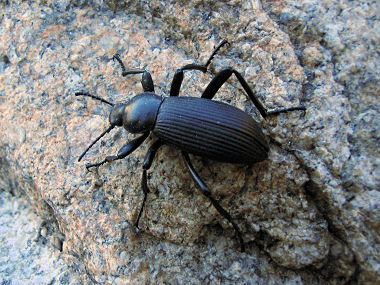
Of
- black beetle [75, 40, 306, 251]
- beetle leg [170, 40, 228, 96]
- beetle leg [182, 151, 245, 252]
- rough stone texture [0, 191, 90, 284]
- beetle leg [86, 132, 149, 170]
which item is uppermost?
beetle leg [170, 40, 228, 96]

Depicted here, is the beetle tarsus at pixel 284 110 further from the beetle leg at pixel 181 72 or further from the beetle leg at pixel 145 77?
the beetle leg at pixel 145 77

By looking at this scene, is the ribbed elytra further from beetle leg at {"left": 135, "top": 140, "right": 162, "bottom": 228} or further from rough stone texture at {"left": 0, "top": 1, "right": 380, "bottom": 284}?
rough stone texture at {"left": 0, "top": 1, "right": 380, "bottom": 284}

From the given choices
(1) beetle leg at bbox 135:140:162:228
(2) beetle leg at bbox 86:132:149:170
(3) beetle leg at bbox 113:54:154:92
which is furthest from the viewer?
(3) beetle leg at bbox 113:54:154:92

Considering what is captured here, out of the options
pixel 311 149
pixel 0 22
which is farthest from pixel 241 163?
pixel 0 22

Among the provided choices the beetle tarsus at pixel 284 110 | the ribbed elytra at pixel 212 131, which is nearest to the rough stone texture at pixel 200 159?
the beetle tarsus at pixel 284 110

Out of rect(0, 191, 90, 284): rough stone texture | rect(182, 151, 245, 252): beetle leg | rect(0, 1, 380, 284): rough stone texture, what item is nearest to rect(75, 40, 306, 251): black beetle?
rect(182, 151, 245, 252): beetle leg

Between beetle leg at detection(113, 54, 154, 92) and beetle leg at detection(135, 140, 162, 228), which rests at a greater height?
beetle leg at detection(113, 54, 154, 92)

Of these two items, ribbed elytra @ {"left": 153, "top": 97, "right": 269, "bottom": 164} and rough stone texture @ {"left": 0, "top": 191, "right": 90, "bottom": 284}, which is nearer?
ribbed elytra @ {"left": 153, "top": 97, "right": 269, "bottom": 164}

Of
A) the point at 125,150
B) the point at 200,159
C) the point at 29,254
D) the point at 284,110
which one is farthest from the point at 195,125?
the point at 29,254
